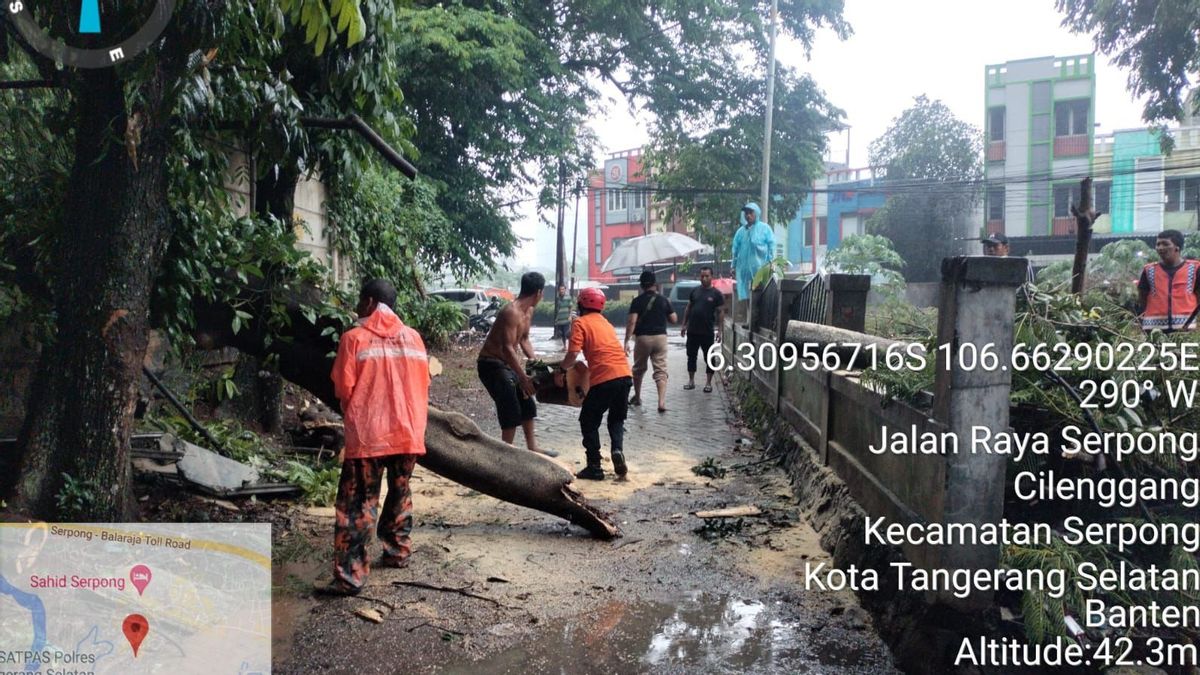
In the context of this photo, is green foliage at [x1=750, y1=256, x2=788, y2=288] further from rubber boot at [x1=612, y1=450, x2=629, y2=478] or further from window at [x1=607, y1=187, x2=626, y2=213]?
window at [x1=607, y1=187, x2=626, y2=213]

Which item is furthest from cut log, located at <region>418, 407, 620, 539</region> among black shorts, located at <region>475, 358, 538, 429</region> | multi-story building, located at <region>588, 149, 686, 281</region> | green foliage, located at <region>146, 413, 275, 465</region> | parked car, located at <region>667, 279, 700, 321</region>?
multi-story building, located at <region>588, 149, 686, 281</region>

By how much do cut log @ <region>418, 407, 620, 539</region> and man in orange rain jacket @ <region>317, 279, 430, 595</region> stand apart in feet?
3.56

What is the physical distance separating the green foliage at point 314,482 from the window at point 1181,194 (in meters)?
32.9

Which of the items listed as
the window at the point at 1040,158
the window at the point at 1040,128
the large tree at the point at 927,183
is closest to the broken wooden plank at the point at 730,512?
the large tree at the point at 927,183

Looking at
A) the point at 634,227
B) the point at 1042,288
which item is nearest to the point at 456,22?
the point at 1042,288

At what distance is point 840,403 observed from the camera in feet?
19.1

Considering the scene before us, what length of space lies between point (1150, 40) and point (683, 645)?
14786mm

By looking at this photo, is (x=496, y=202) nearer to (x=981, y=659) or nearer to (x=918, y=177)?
(x=981, y=659)

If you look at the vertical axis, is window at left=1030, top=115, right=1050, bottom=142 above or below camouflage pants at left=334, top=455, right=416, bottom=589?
above

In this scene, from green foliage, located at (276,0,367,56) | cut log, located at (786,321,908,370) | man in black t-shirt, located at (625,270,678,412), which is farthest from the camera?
man in black t-shirt, located at (625,270,678,412)

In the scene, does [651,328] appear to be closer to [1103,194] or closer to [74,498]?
[74,498]

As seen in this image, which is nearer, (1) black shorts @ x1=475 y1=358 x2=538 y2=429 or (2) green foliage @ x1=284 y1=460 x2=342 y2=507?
(2) green foliage @ x1=284 y1=460 x2=342 y2=507

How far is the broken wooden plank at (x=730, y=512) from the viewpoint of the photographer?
20.1 feet

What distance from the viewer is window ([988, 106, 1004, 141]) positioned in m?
34.0
